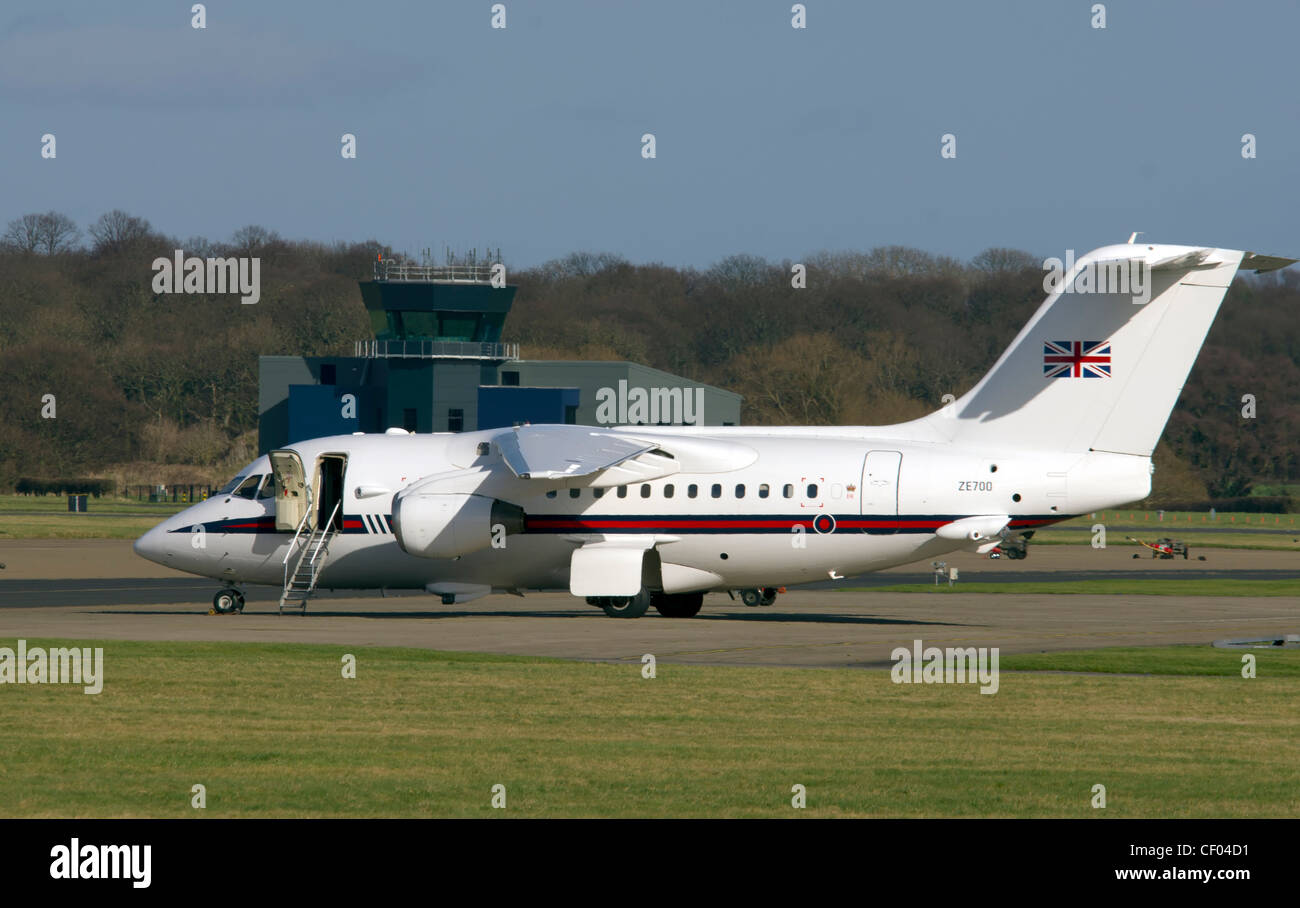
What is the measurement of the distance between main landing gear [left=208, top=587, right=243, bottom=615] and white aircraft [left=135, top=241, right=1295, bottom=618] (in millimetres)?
82

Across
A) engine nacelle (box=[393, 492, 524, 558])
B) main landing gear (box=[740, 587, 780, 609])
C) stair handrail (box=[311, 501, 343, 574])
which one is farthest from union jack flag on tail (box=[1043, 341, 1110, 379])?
stair handrail (box=[311, 501, 343, 574])

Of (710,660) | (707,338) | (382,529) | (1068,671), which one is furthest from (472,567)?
(707,338)

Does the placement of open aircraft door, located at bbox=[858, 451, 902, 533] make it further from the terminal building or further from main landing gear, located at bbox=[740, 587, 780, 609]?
the terminal building

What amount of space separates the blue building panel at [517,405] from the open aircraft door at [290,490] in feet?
209

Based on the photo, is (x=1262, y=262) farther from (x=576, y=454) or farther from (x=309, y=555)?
(x=309, y=555)

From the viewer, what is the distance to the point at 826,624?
36000 mm

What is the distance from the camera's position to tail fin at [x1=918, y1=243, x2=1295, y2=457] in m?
33.5

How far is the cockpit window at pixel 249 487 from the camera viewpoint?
38.1 meters

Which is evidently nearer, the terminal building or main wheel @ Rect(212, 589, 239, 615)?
main wheel @ Rect(212, 589, 239, 615)

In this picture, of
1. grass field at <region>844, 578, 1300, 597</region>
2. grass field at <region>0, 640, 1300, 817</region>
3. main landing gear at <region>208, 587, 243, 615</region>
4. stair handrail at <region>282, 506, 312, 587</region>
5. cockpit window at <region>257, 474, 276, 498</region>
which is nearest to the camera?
grass field at <region>0, 640, 1300, 817</region>

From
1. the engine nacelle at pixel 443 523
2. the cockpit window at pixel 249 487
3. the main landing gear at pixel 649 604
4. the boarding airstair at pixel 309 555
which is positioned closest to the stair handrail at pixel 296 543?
the boarding airstair at pixel 309 555

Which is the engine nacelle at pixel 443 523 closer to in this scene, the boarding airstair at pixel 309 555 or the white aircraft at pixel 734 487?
the white aircraft at pixel 734 487
